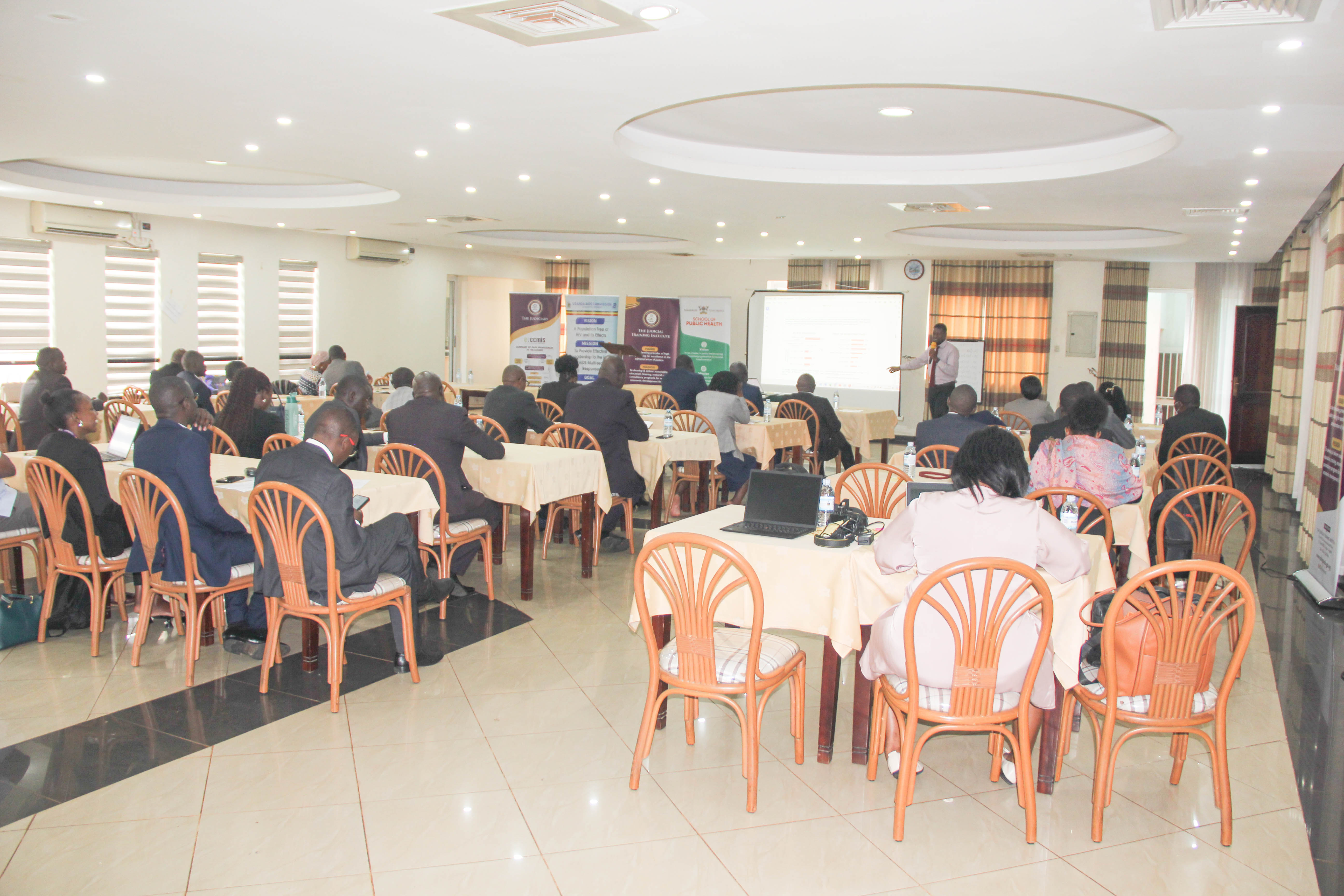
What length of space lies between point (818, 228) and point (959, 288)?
384cm

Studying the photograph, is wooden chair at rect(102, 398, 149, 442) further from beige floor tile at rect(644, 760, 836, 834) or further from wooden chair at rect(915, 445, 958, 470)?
beige floor tile at rect(644, 760, 836, 834)

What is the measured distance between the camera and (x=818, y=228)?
960 cm

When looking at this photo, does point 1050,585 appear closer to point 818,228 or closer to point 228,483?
point 228,483

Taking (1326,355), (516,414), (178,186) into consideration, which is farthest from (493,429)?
(1326,355)

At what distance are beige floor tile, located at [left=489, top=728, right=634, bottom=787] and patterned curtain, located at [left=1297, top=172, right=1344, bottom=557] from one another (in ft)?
15.6

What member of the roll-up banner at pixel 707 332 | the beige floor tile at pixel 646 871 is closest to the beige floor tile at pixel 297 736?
the beige floor tile at pixel 646 871

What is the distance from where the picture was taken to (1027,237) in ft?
35.2

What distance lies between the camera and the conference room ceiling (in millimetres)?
3414

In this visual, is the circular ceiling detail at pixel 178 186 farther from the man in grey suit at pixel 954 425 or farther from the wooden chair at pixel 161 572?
the man in grey suit at pixel 954 425

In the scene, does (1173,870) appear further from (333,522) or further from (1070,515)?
(333,522)

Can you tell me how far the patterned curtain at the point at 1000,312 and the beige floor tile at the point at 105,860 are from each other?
11.6 m

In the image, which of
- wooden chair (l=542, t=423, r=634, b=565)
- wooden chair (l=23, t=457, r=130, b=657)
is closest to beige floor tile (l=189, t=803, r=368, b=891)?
wooden chair (l=23, t=457, r=130, b=657)

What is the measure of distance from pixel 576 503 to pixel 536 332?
829cm

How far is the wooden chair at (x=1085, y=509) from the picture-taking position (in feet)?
11.9
